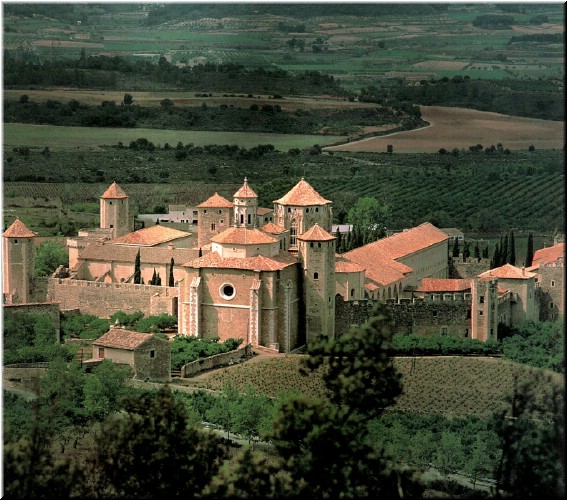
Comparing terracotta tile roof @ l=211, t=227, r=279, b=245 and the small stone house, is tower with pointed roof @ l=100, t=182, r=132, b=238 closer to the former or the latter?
terracotta tile roof @ l=211, t=227, r=279, b=245

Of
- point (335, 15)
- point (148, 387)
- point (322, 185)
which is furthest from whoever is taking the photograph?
point (322, 185)

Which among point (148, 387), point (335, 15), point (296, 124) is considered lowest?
point (148, 387)

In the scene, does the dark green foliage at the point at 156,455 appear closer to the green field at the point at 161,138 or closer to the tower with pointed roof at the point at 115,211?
the tower with pointed roof at the point at 115,211

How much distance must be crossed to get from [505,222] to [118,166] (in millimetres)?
11730

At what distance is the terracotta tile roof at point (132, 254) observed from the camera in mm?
33312

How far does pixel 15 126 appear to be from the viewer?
44.2 meters

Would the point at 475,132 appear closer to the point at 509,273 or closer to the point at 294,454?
the point at 509,273

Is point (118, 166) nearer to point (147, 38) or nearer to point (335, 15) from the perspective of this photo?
point (147, 38)

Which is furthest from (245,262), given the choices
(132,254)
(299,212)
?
(132,254)

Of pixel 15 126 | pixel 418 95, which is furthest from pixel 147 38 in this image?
pixel 418 95

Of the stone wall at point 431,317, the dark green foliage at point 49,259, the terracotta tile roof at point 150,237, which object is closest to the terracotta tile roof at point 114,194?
the terracotta tile roof at point 150,237

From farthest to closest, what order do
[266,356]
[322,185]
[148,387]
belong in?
[322,185] → [266,356] → [148,387]

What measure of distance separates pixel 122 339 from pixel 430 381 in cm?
516

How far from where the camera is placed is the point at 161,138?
4934 cm
